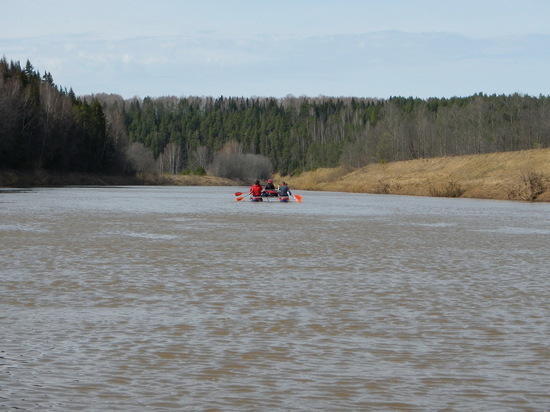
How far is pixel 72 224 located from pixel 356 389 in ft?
78.7

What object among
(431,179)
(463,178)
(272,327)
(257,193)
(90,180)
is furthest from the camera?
(90,180)

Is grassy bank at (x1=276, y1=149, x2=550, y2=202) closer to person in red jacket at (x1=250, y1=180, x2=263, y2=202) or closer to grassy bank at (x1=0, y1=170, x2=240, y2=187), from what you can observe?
person in red jacket at (x1=250, y1=180, x2=263, y2=202)

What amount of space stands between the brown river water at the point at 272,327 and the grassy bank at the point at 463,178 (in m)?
42.4

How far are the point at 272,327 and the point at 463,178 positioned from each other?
77836 millimetres

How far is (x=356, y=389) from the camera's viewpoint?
7.60 metres

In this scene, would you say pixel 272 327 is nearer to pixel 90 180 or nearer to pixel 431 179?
pixel 431 179

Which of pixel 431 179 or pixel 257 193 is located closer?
pixel 257 193

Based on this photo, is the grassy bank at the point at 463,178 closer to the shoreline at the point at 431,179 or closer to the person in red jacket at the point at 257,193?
the shoreline at the point at 431,179

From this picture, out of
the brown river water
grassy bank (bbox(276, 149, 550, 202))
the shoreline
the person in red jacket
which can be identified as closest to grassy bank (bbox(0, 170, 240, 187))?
the shoreline

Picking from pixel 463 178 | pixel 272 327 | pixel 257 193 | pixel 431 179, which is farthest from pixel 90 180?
pixel 272 327

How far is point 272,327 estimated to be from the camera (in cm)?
1064

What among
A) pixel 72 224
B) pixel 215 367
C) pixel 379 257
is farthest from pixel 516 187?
pixel 215 367

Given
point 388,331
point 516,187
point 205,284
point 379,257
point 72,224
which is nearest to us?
point 388,331

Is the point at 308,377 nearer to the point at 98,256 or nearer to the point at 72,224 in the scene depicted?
the point at 98,256
